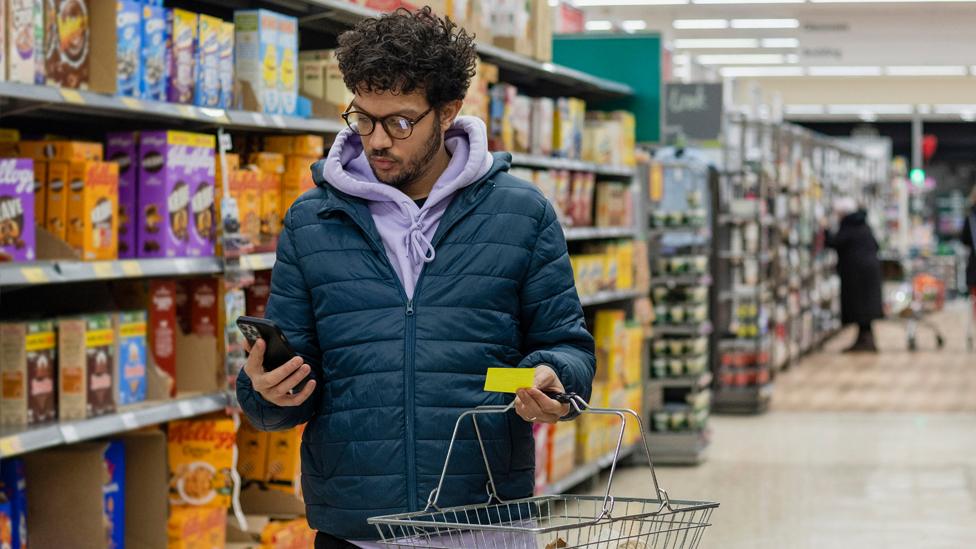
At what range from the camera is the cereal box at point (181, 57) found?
12.2ft

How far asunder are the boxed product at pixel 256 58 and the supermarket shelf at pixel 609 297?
8.70ft

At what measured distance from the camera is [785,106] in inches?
1018

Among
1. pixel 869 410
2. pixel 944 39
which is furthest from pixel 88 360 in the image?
pixel 944 39

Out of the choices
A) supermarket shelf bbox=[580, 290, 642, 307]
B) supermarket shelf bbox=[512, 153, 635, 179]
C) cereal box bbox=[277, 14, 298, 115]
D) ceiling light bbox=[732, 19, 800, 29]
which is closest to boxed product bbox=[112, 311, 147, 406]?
cereal box bbox=[277, 14, 298, 115]

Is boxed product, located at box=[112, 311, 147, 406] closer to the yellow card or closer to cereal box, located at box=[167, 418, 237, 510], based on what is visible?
cereal box, located at box=[167, 418, 237, 510]

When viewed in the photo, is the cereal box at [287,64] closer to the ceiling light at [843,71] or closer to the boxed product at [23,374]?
the boxed product at [23,374]

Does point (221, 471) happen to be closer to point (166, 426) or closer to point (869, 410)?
point (166, 426)

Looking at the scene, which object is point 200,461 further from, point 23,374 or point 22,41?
point 22,41

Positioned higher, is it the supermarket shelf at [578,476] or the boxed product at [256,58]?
the boxed product at [256,58]

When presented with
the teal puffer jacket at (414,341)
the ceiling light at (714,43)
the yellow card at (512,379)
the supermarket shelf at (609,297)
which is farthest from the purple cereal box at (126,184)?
the ceiling light at (714,43)

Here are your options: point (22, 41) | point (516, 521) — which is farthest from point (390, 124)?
point (22, 41)

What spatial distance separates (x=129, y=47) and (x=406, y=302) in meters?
1.70

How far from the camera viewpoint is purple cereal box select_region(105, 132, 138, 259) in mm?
3693

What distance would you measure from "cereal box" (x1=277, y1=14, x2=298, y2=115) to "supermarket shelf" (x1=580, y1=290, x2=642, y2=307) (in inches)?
99.3
